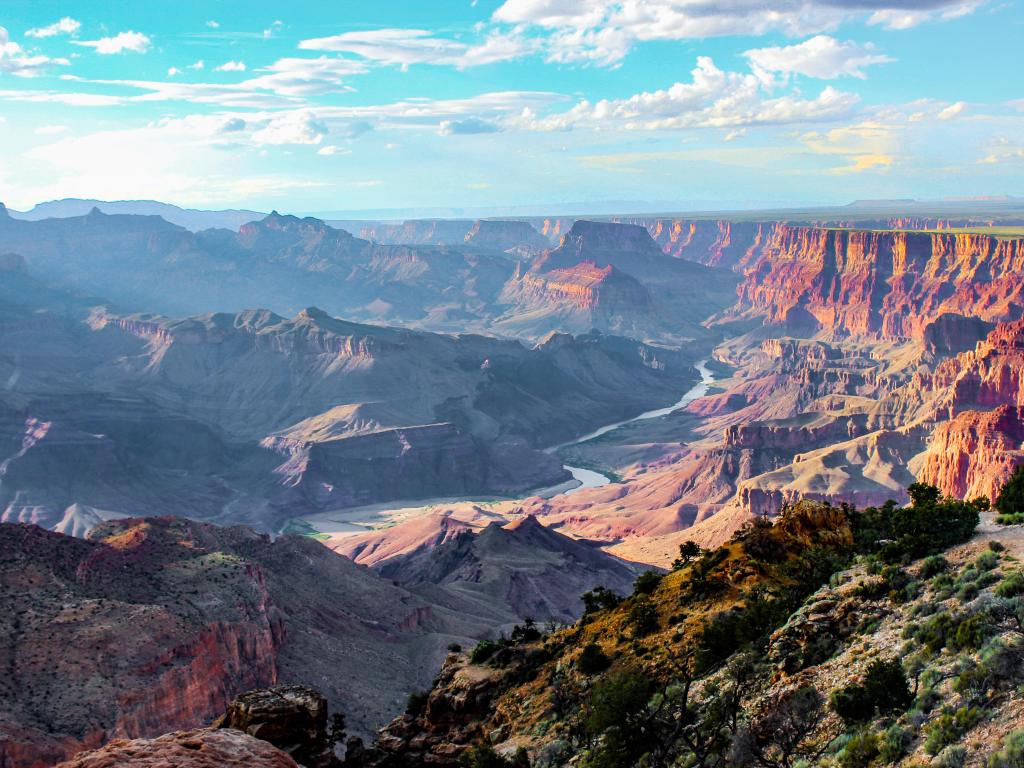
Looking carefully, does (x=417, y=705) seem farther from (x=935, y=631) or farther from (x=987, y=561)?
(x=987, y=561)

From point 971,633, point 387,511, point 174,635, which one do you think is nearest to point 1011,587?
point 971,633

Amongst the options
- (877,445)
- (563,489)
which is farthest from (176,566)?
(563,489)

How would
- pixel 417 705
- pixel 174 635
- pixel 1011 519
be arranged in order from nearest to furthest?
pixel 1011 519 < pixel 417 705 < pixel 174 635

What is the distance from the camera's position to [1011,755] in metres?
16.2

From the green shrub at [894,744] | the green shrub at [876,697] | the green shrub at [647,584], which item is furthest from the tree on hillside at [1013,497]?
the green shrub at [894,744]

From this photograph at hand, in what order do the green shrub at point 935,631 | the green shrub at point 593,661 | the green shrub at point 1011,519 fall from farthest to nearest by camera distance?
the green shrub at point 593,661 < the green shrub at point 1011,519 < the green shrub at point 935,631

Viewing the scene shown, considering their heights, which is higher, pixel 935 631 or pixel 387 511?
pixel 935 631

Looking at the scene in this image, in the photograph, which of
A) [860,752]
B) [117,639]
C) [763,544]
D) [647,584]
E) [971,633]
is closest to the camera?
[860,752]

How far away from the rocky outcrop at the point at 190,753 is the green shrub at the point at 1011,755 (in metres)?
13.0

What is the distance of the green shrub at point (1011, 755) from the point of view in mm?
16016

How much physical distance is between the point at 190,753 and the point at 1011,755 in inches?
571

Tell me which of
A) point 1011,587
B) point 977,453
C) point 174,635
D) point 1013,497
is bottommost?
point 977,453

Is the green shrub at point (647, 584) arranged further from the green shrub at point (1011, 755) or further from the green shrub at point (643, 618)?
the green shrub at point (1011, 755)

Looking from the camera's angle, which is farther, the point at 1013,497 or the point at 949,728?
the point at 1013,497
